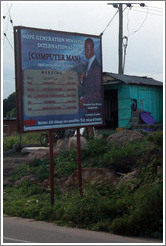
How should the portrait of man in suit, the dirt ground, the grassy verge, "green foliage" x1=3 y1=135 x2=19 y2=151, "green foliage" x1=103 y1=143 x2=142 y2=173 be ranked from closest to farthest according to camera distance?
the grassy verge, the portrait of man in suit, "green foliage" x1=103 y1=143 x2=142 y2=173, the dirt ground, "green foliage" x1=3 y1=135 x2=19 y2=151

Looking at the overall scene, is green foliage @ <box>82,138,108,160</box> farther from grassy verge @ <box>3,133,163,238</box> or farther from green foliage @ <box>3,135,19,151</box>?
green foliage @ <box>3,135,19,151</box>

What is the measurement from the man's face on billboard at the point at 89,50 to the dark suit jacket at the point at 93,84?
0.71 ft

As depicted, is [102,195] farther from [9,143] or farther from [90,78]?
[9,143]

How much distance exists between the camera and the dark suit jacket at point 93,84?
10.2m

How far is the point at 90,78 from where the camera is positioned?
408 inches

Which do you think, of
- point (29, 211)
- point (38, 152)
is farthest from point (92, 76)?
point (38, 152)

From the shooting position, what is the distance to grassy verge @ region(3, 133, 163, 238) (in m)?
7.73

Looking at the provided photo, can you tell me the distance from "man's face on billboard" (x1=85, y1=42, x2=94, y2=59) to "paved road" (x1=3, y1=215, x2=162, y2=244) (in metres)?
4.32

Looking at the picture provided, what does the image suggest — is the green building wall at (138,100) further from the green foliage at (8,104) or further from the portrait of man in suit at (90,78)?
the green foliage at (8,104)

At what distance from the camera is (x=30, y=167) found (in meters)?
14.1

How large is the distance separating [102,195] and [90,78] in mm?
2974

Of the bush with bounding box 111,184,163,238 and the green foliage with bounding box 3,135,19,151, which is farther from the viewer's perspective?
the green foliage with bounding box 3,135,19,151

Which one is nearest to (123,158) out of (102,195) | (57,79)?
(102,195)

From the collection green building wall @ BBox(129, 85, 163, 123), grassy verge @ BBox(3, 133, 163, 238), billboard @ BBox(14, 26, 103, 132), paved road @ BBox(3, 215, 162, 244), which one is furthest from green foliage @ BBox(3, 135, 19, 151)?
paved road @ BBox(3, 215, 162, 244)
